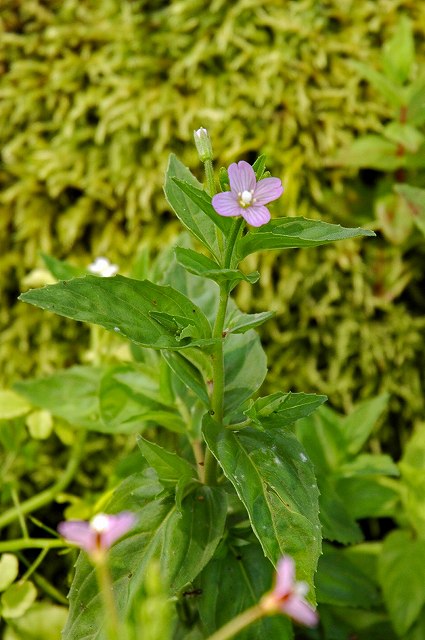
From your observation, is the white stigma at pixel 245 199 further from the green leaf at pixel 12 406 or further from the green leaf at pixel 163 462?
the green leaf at pixel 12 406

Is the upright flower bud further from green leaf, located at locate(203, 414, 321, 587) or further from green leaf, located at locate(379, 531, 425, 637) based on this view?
green leaf, located at locate(379, 531, 425, 637)

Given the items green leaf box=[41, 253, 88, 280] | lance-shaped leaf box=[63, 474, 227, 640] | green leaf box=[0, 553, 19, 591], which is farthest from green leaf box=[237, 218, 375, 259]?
green leaf box=[0, 553, 19, 591]

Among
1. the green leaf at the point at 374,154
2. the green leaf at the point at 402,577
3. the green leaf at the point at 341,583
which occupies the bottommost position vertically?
the green leaf at the point at 402,577

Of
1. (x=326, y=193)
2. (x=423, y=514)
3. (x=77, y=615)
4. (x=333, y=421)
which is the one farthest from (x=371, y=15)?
(x=77, y=615)

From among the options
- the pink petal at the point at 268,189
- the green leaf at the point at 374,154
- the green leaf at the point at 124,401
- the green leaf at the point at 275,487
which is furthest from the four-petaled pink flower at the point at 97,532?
the green leaf at the point at 374,154

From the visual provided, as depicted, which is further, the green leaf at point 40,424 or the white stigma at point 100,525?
→ the green leaf at point 40,424
